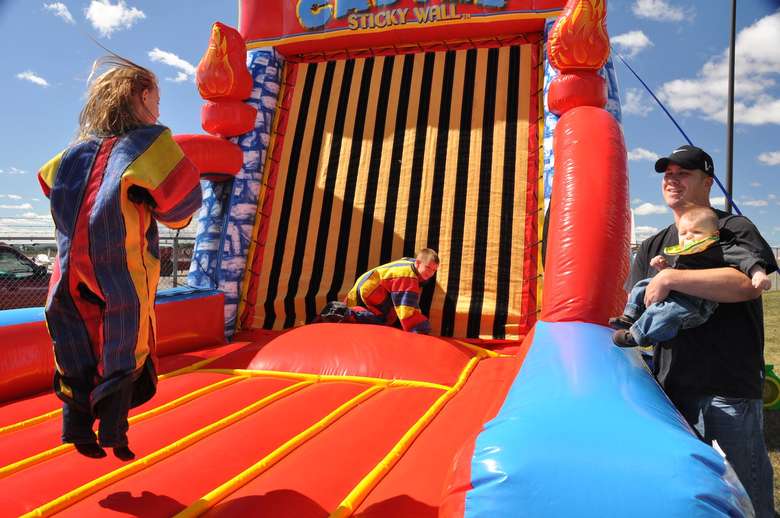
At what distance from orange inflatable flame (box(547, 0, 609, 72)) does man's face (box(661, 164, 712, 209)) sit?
200 cm

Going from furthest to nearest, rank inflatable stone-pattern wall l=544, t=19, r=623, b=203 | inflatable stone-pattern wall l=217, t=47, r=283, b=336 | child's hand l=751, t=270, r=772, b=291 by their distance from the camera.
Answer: inflatable stone-pattern wall l=217, t=47, r=283, b=336
inflatable stone-pattern wall l=544, t=19, r=623, b=203
child's hand l=751, t=270, r=772, b=291

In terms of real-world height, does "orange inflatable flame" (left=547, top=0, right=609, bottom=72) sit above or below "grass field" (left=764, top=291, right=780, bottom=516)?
above

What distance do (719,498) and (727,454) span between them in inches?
21.4

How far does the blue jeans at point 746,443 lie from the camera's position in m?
1.30

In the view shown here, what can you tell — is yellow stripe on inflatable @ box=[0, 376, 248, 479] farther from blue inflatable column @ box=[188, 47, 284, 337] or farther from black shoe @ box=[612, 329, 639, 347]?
black shoe @ box=[612, 329, 639, 347]

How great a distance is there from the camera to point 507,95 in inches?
153

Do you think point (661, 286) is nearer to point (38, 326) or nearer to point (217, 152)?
point (38, 326)

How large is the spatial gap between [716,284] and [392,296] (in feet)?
7.04

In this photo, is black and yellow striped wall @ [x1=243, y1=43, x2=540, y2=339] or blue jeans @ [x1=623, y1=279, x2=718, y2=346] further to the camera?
black and yellow striped wall @ [x1=243, y1=43, x2=540, y2=339]

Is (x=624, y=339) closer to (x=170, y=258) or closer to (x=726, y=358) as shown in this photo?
(x=726, y=358)

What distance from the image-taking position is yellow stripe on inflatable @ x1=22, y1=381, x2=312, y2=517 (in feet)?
4.37

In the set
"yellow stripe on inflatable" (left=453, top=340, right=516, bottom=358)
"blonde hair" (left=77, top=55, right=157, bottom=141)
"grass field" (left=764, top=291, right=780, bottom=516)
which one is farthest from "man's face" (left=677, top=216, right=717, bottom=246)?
"yellow stripe on inflatable" (left=453, top=340, right=516, bottom=358)

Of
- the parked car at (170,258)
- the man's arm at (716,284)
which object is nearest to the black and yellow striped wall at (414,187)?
the man's arm at (716,284)

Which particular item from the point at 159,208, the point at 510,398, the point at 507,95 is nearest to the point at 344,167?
the point at 507,95
